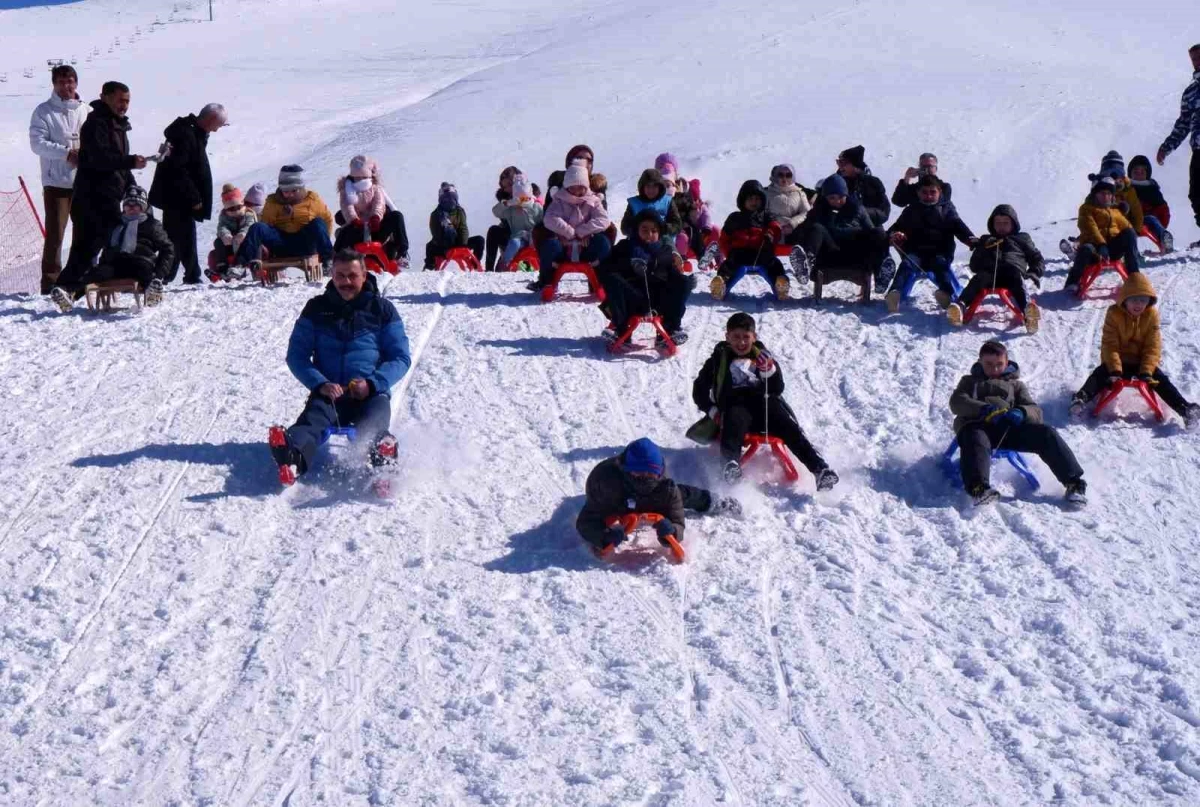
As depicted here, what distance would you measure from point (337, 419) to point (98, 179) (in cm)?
466

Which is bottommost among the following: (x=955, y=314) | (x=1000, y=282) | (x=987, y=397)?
(x=955, y=314)

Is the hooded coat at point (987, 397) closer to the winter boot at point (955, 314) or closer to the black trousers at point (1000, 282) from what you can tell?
the winter boot at point (955, 314)

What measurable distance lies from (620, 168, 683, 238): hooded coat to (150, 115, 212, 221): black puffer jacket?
11.6 ft

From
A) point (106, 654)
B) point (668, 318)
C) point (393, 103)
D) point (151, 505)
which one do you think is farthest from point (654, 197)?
point (393, 103)

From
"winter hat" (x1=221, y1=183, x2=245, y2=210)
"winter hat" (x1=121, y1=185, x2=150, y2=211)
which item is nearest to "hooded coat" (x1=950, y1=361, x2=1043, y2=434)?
"winter hat" (x1=121, y1=185, x2=150, y2=211)

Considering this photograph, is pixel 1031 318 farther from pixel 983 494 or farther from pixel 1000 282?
pixel 983 494

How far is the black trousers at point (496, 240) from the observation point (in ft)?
47.0

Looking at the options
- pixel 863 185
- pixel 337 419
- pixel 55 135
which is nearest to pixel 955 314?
pixel 863 185

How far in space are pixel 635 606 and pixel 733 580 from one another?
0.56 metres

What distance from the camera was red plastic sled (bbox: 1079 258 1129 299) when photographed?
11.1 meters

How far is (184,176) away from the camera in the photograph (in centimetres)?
1156

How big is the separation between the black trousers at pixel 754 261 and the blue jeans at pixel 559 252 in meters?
1.00

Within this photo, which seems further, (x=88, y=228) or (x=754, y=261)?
(x=754, y=261)

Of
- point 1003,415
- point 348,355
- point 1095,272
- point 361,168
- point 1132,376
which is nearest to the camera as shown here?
point 1003,415
